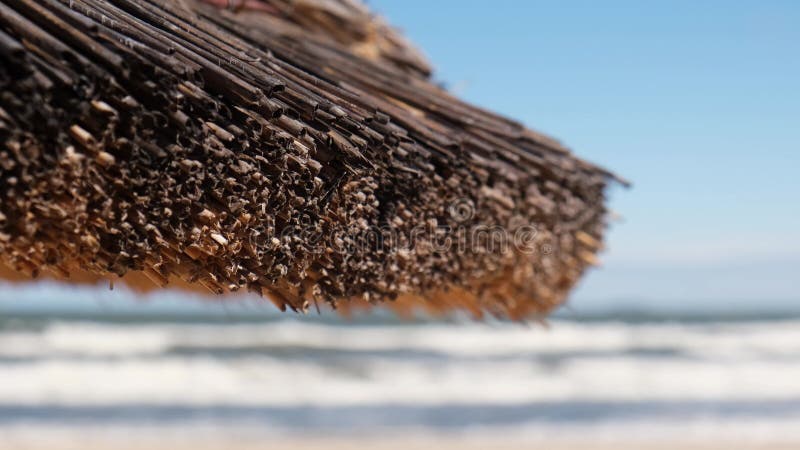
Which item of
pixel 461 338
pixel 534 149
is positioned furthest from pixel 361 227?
pixel 461 338

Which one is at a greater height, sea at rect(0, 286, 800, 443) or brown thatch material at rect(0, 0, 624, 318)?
brown thatch material at rect(0, 0, 624, 318)

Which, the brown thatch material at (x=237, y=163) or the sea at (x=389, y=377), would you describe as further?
the sea at (x=389, y=377)

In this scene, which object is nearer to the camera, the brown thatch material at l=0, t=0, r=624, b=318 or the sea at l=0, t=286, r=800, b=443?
the brown thatch material at l=0, t=0, r=624, b=318

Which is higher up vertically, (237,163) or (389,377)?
(237,163)

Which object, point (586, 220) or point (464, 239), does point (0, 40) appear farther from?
point (586, 220)
